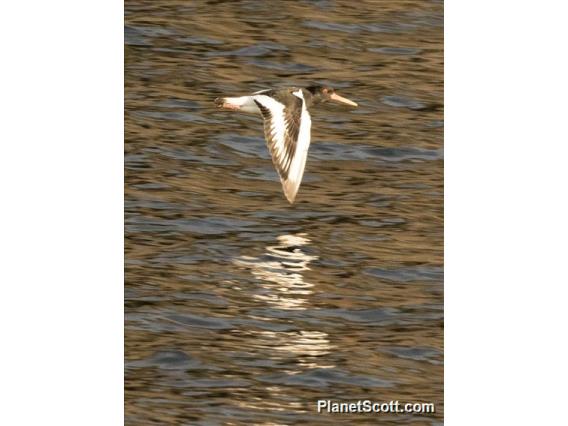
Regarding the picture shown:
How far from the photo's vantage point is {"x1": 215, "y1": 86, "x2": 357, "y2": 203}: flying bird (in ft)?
32.9

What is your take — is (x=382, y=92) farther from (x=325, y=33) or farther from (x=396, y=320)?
(x=396, y=320)

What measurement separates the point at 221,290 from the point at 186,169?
1262mm

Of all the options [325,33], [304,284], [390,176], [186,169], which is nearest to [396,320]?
[304,284]

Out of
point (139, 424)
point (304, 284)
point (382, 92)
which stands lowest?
point (139, 424)

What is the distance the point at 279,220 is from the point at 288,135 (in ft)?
2.22

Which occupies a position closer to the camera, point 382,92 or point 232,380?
point 232,380

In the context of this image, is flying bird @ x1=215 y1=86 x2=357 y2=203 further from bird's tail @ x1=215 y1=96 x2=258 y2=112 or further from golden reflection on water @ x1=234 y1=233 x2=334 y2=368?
golden reflection on water @ x1=234 y1=233 x2=334 y2=368

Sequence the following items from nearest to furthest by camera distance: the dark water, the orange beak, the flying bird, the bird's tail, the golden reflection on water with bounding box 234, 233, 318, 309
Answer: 1. the dark water
2. the golden reflection on water with bounding box 234, 233, 318, 309
3. the flying bird
4. the bird's tail
5. the orange beak

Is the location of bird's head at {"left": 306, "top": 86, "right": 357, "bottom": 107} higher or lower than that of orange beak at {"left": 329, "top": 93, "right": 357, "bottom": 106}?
higher

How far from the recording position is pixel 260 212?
32.9 ft

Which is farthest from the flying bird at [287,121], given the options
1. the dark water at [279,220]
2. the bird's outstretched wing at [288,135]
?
the dark water at [279,220]

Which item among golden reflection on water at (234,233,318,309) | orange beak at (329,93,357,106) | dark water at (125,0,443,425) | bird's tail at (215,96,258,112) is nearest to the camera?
dark water at (125,0,443,425)

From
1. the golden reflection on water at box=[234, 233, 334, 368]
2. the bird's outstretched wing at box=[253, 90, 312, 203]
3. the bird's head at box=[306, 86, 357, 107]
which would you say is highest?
the bird's head at box=[306, 86, 357, 107]

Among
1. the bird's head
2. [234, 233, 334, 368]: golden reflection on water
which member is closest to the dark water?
[234, 233, 334, 368]: golden reflection on water
